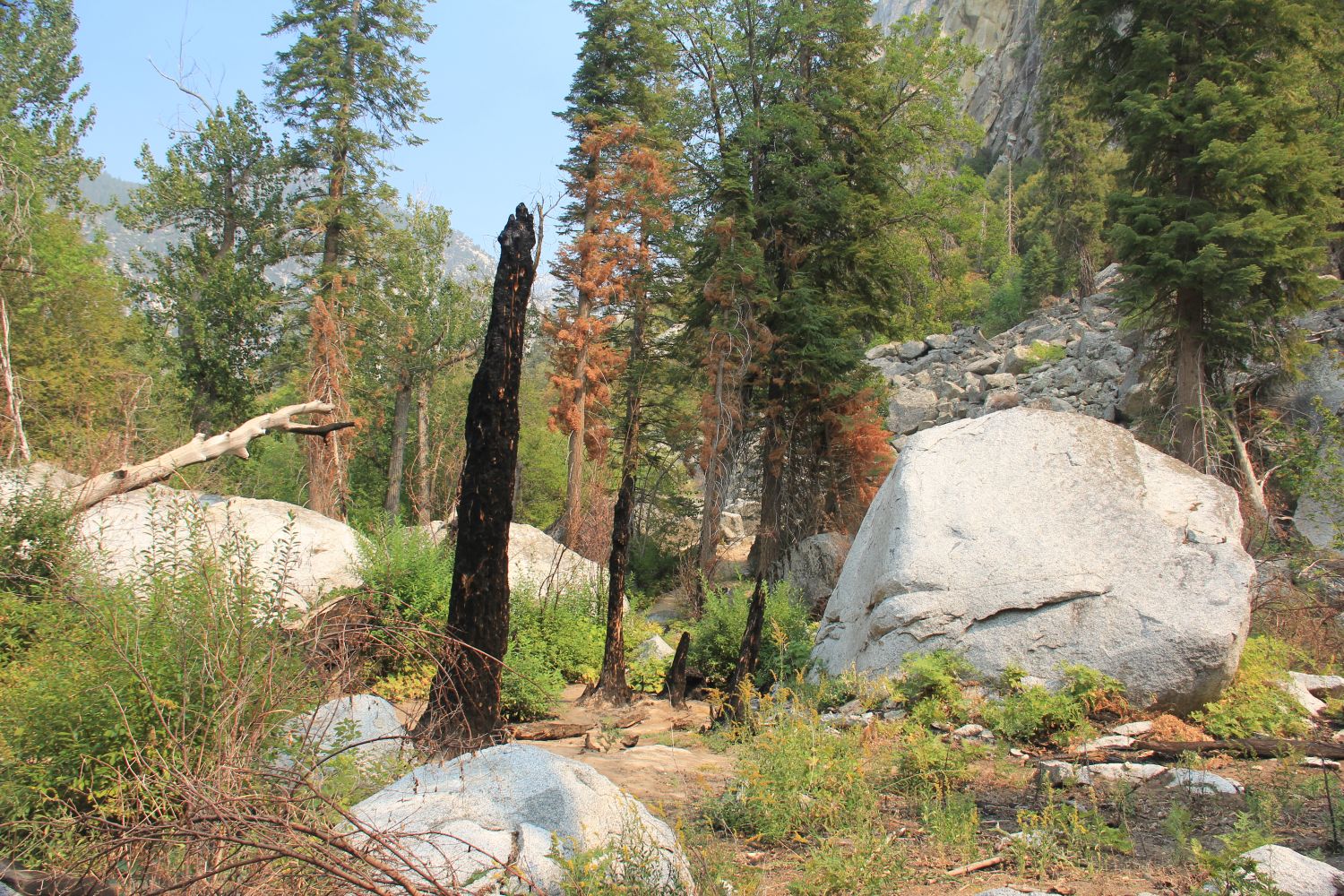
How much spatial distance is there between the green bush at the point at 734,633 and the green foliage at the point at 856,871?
6662 millimetres

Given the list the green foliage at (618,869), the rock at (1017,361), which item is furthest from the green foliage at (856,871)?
the rock at (1017,361)

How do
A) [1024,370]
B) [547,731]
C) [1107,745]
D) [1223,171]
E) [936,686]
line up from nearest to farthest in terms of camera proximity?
[1107,745], [936,686], [547,731], [1223,171], [1024,370]

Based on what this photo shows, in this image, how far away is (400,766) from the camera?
15.1 ft

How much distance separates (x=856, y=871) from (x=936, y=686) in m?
3.68

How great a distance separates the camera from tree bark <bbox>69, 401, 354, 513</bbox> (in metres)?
9.45

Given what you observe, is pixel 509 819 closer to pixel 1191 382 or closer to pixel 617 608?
pixel 617 608

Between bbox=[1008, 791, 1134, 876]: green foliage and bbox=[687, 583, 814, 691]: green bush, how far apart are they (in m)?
6.27

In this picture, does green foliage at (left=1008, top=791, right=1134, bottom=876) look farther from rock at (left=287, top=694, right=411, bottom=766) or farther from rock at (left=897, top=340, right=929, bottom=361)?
rock at (left=897, top=340, right=929, bottom=361)

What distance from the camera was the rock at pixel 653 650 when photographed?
40.8 ft

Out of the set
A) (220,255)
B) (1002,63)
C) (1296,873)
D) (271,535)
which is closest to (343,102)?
(220,255)

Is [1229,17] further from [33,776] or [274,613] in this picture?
[33,776]

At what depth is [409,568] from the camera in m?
11.4

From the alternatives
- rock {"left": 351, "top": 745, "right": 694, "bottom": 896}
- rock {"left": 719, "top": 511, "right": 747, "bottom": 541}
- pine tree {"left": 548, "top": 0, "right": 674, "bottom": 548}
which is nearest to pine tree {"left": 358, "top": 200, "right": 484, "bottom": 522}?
pine tree {"left": 548, "top": 0, "right": 674, "bottom": 548}

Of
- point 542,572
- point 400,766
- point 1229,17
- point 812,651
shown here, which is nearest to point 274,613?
point 400,766
